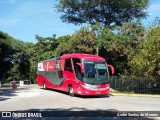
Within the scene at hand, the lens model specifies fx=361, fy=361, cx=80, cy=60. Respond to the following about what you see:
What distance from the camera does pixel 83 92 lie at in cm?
2559

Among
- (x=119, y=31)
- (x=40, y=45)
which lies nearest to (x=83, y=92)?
(x=119, y=31)

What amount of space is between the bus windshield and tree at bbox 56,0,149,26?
21608mm

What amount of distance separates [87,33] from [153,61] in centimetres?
937

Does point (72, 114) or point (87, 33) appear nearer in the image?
point (72, 114)

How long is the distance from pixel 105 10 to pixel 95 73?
80.2ft

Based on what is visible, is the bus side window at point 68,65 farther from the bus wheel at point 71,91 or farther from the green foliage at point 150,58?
the green foliage at point 150,58

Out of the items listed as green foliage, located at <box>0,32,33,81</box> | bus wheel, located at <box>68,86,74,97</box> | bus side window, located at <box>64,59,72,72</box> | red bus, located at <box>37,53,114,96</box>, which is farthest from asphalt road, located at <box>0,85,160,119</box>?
green foliage, located at <box>0,32,33,81</box>

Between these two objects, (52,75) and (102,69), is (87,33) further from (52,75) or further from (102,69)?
(102,69)

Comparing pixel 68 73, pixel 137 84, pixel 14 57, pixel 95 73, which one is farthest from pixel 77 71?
pixel 14 57

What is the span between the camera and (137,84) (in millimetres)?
33188

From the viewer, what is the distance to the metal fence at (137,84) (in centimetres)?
3241

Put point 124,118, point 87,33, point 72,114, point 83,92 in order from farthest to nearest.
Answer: point 87,33, point 83,92, point 72,114, point 124,118

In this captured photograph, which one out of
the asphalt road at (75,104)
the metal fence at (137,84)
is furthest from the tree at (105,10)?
the asphalt road at (75,104)

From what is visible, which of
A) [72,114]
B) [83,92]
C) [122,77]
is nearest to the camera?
[72,114]
